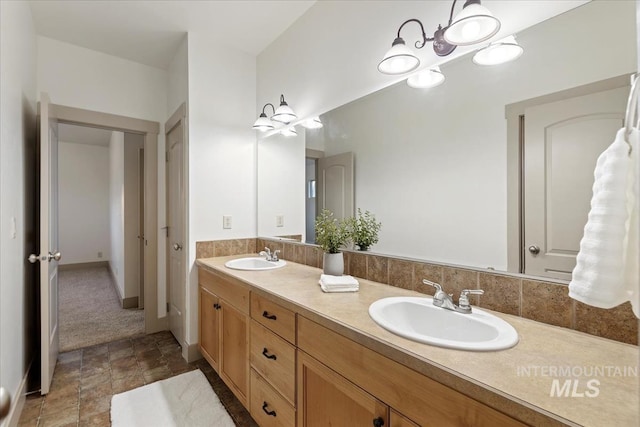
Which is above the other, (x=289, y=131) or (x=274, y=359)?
(x=289, y=131)

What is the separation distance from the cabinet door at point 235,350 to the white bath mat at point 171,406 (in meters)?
0.17

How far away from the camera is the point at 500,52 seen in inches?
47.0

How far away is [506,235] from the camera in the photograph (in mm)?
1205

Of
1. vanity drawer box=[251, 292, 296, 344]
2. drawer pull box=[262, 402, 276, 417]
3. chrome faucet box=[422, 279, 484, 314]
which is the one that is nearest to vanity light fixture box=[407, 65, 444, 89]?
chrome faucet box=[422, 279, 484, 314]

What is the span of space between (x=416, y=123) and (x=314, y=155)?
865 millimetres

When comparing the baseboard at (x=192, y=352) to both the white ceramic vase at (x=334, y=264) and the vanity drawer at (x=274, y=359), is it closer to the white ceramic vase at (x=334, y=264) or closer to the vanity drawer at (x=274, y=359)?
the vanity drawer at (x=274, y=359)

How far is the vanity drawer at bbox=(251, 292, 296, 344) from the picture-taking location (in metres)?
1.35

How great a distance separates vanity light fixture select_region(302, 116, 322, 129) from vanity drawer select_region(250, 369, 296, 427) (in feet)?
5.34

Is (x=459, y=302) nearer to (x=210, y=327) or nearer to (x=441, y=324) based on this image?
(x=441, y=324)

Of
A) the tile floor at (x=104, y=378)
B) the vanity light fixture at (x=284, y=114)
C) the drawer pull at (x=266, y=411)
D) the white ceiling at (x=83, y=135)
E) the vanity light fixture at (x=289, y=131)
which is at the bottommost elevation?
the tile floor at (x=104, y=378)

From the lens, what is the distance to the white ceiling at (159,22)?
2.18m

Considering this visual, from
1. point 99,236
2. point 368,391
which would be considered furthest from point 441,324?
point 99,236

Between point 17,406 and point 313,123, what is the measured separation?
8.32 feet

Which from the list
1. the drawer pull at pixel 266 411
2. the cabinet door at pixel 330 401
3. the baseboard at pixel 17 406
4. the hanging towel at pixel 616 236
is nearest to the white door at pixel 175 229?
the baseboard at pixel 17 406
